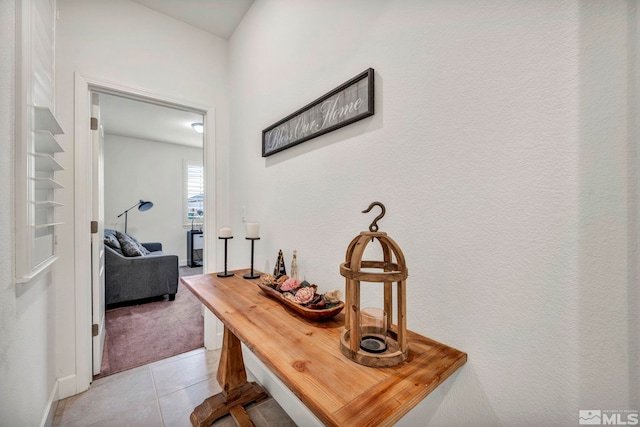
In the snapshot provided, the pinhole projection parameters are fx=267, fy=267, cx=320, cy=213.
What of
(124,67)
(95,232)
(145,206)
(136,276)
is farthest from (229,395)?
(145,206)

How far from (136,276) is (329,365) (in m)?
3.47

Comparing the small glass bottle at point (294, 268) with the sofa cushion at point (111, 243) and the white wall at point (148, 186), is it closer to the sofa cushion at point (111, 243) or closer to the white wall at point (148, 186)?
the sofa cushion at point (111, 243)

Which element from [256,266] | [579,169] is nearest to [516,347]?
[579,169]

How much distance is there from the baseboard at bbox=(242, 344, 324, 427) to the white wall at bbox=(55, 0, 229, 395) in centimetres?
114

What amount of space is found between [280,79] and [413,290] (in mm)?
1396

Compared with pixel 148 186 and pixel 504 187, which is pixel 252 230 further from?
pixel 148 186

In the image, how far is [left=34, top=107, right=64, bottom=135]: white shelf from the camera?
116 cm

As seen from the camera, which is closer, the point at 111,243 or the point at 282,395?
the point at 282,395

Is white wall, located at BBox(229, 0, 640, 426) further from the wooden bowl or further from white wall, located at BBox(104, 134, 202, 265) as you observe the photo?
white wall, located at BBox(104, 134, 202, 265)

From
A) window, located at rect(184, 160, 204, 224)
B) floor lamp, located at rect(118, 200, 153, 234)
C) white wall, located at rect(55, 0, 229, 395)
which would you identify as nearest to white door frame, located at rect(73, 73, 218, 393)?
white wall, located at rect(55, 0, 229, 395)

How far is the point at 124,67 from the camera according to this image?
1916 millimetres

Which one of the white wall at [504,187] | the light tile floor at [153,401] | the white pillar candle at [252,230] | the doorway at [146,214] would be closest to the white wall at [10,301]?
the light tile floor at [153,401]

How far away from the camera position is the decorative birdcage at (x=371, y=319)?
2.36 feet

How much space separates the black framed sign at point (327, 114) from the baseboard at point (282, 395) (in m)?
1.28
